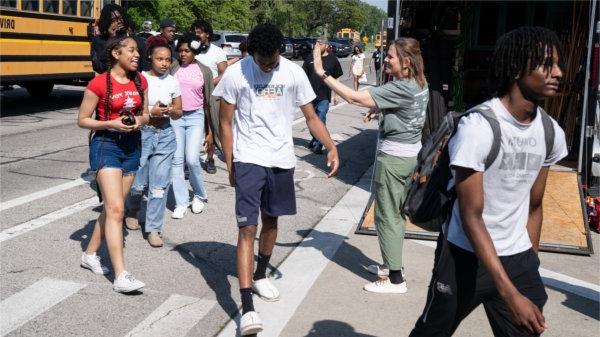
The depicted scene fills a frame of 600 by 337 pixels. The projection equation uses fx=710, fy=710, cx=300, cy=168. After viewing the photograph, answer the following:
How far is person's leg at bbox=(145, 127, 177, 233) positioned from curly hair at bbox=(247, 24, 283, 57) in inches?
76.0

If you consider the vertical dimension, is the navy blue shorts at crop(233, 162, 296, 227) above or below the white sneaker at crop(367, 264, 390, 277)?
above

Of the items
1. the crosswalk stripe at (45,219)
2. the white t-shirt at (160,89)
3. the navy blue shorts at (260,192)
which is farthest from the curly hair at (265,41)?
the crosswalk stripe at (45,219)

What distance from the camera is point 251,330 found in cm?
430

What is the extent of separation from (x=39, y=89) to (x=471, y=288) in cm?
1609

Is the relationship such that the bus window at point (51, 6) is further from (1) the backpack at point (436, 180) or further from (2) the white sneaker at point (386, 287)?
(1) the backpack at point (436, 180)

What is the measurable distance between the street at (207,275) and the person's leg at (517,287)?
1.62m

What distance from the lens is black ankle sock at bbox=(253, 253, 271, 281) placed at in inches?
201

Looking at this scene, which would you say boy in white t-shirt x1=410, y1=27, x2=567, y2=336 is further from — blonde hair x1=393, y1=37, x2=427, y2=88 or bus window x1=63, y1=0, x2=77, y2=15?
bus window x1=63, y1=0, x2=77, y2=15

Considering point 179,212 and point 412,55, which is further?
point 179,212

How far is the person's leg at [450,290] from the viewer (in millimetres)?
2945

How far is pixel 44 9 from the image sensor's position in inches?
547

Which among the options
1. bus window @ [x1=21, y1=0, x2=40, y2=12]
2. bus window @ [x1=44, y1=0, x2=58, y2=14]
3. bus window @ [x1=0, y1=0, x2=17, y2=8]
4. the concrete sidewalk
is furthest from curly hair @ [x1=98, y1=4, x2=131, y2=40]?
bus window @ [x1=44, y1=0, x2=58, y2=14]

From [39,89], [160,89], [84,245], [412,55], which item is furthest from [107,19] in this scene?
[39,89]

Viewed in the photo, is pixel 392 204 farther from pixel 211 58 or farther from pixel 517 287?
pixel 211 58
